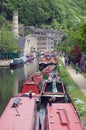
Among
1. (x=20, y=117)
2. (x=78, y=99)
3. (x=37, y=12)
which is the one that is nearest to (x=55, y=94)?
(x=78, y=99)

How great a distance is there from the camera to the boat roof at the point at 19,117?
1789cm

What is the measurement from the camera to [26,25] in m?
182

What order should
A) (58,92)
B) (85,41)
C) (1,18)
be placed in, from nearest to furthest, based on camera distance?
(58,92) → (85,41) → (1,18)

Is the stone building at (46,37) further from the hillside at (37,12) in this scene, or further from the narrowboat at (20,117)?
the narrowboat at (20,117)

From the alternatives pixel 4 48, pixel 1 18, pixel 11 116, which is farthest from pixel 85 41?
pixel 1 18

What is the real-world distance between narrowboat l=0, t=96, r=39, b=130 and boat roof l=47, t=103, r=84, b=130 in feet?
2.76

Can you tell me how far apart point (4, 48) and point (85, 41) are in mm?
73059

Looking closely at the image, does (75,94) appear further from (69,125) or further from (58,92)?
(69,125)

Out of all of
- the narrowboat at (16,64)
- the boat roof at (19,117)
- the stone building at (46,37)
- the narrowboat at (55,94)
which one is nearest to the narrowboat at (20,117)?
the boat roof at (19,117)

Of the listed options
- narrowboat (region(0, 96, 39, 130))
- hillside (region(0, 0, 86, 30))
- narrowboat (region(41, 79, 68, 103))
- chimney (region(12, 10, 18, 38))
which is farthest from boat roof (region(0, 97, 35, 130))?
hillside (region(0, 0, 86, 30))

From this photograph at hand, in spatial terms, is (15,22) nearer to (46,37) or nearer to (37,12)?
(46,37)

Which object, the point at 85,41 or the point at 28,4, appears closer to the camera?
the point at 85,41

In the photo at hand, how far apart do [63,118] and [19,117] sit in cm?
204

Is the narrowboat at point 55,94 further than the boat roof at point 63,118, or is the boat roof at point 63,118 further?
the narrowboat at point 55,94
